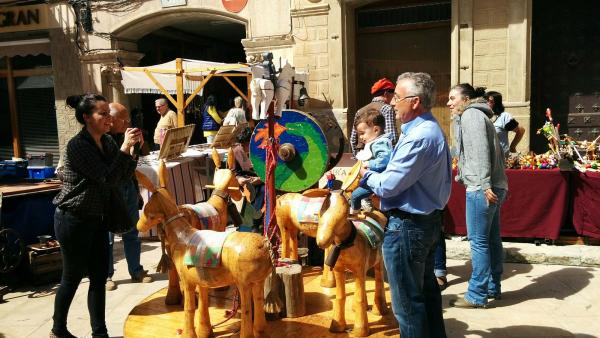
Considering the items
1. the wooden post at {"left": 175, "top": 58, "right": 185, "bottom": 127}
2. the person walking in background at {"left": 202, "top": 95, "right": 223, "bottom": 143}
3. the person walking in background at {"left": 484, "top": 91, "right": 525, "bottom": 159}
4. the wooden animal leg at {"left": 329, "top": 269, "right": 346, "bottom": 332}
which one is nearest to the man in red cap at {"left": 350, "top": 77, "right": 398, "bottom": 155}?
the person walking in background at {"left": 484, "top": 91, "right": 525, "bottom": 159}

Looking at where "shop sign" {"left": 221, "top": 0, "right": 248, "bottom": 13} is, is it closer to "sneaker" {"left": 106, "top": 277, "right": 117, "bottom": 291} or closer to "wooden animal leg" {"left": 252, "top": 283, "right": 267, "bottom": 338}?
"sneaker" {"left": 106, "top": 277, "right": 117, "bottom": 291}

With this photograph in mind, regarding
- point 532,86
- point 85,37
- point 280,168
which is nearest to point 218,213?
point 280,168

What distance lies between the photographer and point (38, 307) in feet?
15.7

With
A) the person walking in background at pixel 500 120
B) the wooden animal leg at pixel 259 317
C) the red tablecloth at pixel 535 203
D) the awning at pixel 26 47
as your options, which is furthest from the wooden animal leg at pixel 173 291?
the awning at pixel 26 47

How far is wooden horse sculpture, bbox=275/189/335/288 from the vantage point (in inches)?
158

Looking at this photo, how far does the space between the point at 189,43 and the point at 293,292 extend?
43.2 feet

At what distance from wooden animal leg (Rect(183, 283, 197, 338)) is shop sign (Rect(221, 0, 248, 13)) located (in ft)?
28.0

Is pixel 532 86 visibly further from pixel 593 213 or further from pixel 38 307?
pixel 38 307

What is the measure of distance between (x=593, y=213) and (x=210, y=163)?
5.03m

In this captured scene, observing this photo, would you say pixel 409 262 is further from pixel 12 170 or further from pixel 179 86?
pixel 179 86

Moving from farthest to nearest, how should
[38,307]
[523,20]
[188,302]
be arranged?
[523,20] < [38,307] < [188,302]

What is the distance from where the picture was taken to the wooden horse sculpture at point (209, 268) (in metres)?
2.98

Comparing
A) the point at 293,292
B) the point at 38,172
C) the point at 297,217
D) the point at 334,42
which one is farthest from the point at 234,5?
the point at 293,292

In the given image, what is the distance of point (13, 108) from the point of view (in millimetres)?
13344
